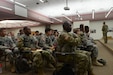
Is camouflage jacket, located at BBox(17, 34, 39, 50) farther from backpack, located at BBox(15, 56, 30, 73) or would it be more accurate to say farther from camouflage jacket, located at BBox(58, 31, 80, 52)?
camouflage jacket, located at BBox(58, 31, 80, 52)

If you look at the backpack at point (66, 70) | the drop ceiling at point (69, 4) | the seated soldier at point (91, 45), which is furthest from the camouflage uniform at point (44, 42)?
the drop ceiling at point (69, 4)

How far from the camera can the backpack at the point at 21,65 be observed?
147 inches

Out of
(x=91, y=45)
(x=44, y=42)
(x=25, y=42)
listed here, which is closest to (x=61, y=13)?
(x=44, y=42)

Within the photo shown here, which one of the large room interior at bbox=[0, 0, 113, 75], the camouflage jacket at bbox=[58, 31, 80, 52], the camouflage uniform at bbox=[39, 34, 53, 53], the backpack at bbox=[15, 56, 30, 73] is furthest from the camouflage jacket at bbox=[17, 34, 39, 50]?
the large room interior at bbox=[0, 0, 113, 75]

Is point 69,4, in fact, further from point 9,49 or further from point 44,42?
point 9,49

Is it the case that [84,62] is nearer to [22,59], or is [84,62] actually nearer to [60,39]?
[60,39]

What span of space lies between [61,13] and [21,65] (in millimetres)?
10509

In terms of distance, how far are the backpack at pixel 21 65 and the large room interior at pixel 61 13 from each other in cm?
469

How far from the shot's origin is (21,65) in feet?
12.5

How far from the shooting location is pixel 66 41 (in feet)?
9.07

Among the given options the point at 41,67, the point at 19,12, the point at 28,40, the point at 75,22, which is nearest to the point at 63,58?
the point at 41,67

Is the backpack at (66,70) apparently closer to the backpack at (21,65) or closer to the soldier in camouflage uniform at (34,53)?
the soldier in camouflage uniform at (34,53)

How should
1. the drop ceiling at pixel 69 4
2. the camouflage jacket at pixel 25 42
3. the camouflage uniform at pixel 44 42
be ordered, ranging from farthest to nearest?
the drop ceiling at pixel 69 4, the camouflage uniform at pixel 44 42, the camouflage jacket at pixel 25 42

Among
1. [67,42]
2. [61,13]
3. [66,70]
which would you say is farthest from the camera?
[61,13]
